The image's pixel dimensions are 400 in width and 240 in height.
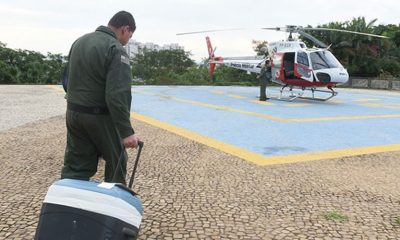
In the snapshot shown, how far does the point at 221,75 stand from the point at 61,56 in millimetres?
12451

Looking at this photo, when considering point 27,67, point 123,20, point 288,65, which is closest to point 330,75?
point 288,65

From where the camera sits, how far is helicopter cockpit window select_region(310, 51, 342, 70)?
12789 millimetres

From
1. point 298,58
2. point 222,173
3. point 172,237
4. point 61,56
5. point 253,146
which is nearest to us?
point 172,237

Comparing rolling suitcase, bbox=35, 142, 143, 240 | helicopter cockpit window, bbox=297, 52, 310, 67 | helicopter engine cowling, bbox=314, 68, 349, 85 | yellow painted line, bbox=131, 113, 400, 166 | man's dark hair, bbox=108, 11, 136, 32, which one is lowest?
yellow painted line, bbox=131, 113, 400, 166

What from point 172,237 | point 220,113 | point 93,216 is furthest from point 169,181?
point 220,113

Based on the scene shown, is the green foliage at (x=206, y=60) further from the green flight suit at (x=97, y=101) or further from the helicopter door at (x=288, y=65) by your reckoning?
the green flight suit at (x=97, y=101)

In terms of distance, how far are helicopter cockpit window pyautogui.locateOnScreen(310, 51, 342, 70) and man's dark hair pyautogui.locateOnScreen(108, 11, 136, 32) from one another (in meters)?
10.9

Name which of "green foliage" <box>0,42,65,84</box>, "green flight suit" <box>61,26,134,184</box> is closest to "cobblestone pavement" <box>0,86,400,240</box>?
"green flight suit" <box>61,26,134,184</box>

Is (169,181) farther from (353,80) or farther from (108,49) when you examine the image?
(353,80)

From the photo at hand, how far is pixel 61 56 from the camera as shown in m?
26.9

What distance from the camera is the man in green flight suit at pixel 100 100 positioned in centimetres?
254

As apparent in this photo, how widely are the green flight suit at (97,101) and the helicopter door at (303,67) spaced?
1101 centimetres

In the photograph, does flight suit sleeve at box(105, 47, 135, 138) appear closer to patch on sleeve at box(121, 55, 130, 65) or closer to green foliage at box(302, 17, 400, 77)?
patch on sleeve at box(121, 55, 130, 65)

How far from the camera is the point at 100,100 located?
2.66 m
